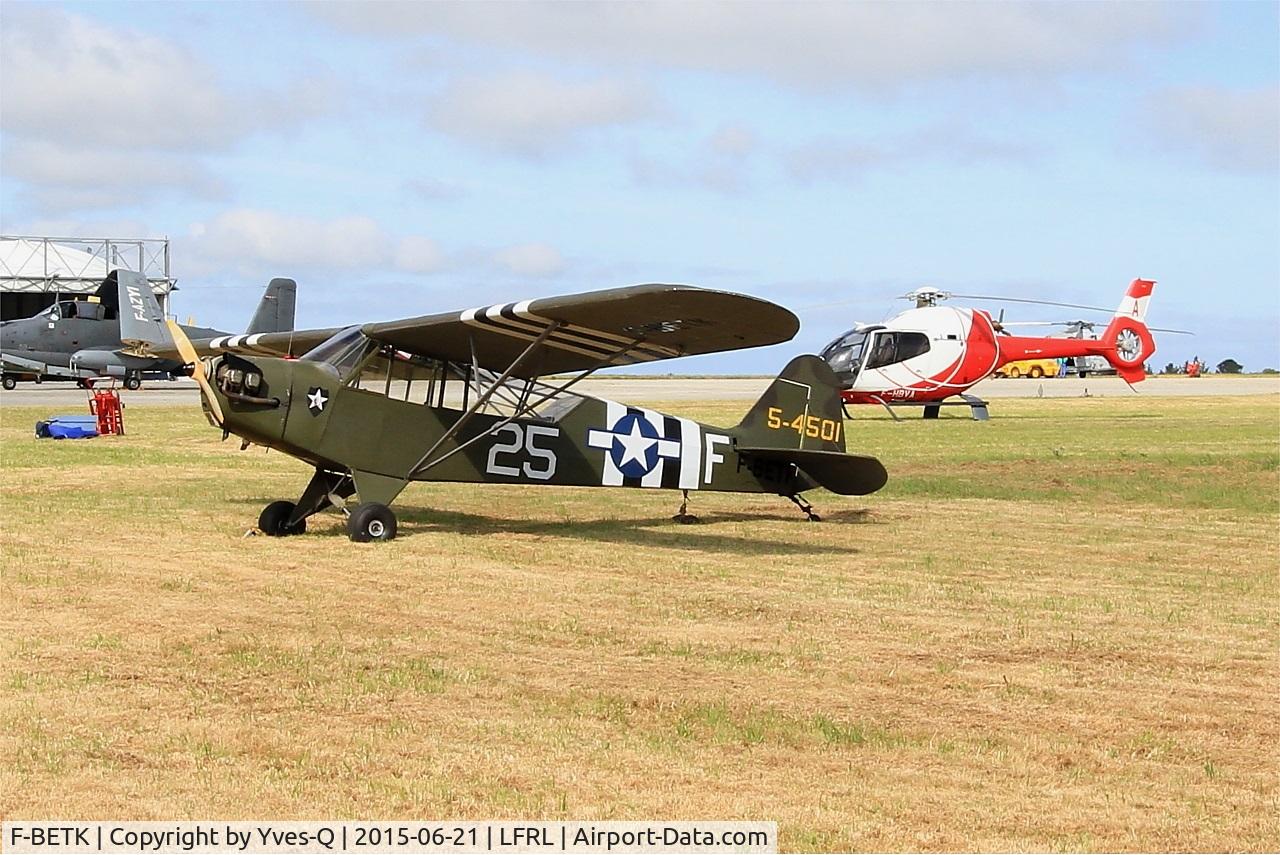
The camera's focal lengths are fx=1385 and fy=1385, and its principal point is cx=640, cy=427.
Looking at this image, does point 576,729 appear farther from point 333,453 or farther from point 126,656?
point 333,453

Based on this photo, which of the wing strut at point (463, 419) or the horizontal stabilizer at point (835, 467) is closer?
the wing strut at point (463, 419)

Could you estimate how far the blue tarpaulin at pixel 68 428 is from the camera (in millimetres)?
24984

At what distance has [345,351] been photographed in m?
12.6

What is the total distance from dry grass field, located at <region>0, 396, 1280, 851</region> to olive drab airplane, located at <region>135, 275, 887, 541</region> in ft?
1.74

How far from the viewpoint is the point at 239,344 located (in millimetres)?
16750

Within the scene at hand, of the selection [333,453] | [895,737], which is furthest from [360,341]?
[895,737]

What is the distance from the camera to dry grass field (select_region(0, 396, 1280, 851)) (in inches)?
196

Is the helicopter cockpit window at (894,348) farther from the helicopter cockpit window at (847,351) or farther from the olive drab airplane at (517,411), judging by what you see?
the olive drab airplane at (517,411)

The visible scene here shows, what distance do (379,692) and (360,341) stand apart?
6677mm

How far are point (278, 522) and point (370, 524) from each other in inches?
39.2

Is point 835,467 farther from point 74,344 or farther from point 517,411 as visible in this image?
point 74,344

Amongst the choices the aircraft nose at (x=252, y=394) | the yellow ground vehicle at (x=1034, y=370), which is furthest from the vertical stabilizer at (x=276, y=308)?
the yellow ground vehicle at (x=1034, y=370)

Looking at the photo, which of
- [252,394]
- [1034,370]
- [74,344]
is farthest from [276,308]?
[1034,370]

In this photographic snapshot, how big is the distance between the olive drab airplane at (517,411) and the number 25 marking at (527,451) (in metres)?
0.01
